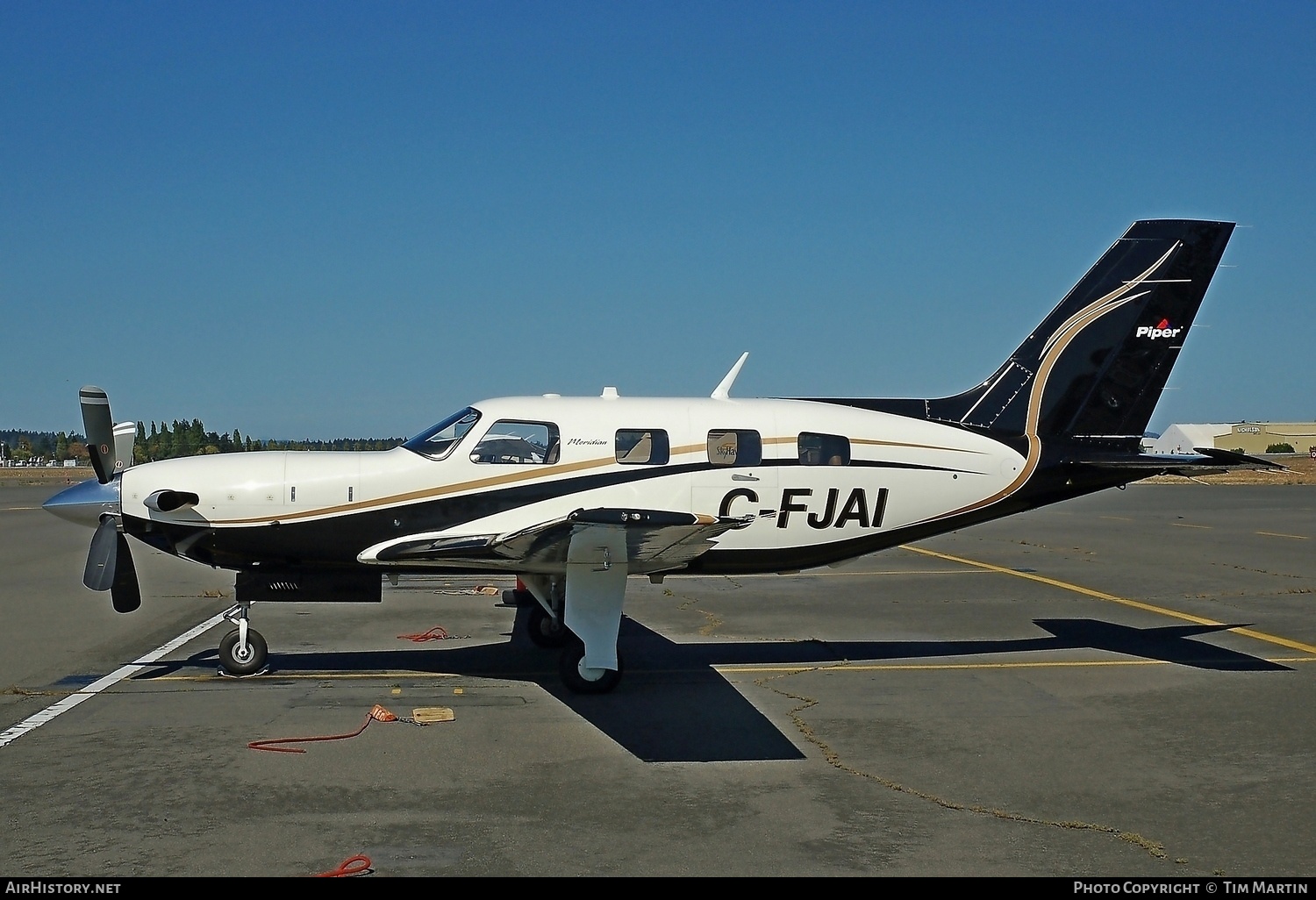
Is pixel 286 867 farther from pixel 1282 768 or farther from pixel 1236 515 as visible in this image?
pixel 1236 515

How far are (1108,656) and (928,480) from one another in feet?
9.58

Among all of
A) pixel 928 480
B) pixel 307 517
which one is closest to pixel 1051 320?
pixel 928 480

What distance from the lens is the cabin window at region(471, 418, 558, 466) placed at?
10.5 meters

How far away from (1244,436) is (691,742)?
12674cm

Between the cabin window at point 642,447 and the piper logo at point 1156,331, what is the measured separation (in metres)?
5.88

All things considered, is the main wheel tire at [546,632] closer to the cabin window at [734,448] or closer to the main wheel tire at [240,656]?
the cabin window at [734,448]

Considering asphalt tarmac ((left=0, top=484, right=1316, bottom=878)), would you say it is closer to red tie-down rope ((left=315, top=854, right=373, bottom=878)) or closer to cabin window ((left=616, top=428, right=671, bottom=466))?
red tie-down rope ((left=315, top=854, right=373, bottom=878))

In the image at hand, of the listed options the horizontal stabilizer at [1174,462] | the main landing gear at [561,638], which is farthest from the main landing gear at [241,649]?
the horizontal stabilizer at [1174,462]

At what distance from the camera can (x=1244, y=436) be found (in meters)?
116

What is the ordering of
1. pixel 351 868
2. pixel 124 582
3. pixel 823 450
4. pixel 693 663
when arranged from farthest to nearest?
pixel 693 663 < pixel 823 450 < pixel 124 582 < pixel 351 868

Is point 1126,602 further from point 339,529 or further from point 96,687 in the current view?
point 96,687

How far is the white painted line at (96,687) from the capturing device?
27.5 ft

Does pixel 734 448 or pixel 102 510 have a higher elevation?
pixel 734 448

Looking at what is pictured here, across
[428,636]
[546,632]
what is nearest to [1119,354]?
[546,632]
